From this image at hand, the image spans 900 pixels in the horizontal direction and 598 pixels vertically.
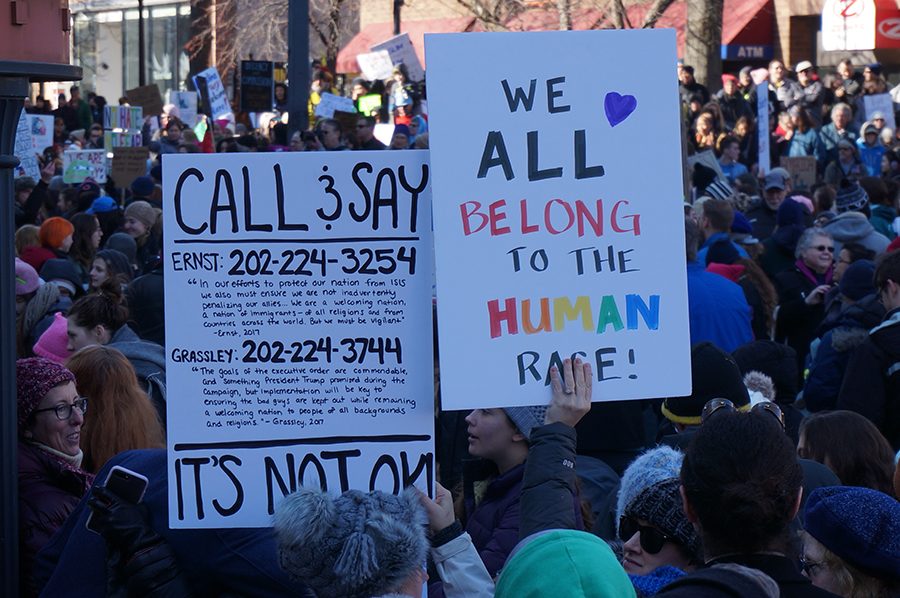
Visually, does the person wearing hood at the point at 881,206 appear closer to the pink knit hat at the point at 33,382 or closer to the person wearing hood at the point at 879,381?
the person wearing hood at the point at 879,381

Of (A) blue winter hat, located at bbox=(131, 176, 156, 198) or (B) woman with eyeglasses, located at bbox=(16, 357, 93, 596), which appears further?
(A) blue winter hat, located at bbox=(131, 176, 156, 198)

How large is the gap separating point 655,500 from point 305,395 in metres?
0.91

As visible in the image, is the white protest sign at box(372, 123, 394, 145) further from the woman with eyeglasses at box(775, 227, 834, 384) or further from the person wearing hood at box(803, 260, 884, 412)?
the person wearing hood at box(803, 260, 884, 412)

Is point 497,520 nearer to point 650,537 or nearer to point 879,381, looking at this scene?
point 650,537

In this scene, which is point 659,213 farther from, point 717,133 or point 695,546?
point 717,133

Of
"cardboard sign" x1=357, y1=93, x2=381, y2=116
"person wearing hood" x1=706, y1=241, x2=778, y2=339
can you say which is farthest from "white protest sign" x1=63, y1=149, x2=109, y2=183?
"person wearing hood" x1=706, y1=241, x2=778, y2=339

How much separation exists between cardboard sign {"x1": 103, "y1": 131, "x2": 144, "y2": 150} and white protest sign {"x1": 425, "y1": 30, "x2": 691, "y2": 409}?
49.9 ft

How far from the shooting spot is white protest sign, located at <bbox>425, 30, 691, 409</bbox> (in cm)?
317

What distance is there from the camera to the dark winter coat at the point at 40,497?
12.5ft

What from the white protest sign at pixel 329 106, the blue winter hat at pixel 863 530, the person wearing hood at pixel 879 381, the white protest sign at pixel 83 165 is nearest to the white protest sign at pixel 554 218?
the blue winter hat at pixel 863 530

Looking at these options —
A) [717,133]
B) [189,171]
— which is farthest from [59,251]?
[717,133]

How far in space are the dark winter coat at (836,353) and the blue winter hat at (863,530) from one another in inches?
135

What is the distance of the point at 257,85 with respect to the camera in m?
17.9

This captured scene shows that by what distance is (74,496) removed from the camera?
13.0 ft
